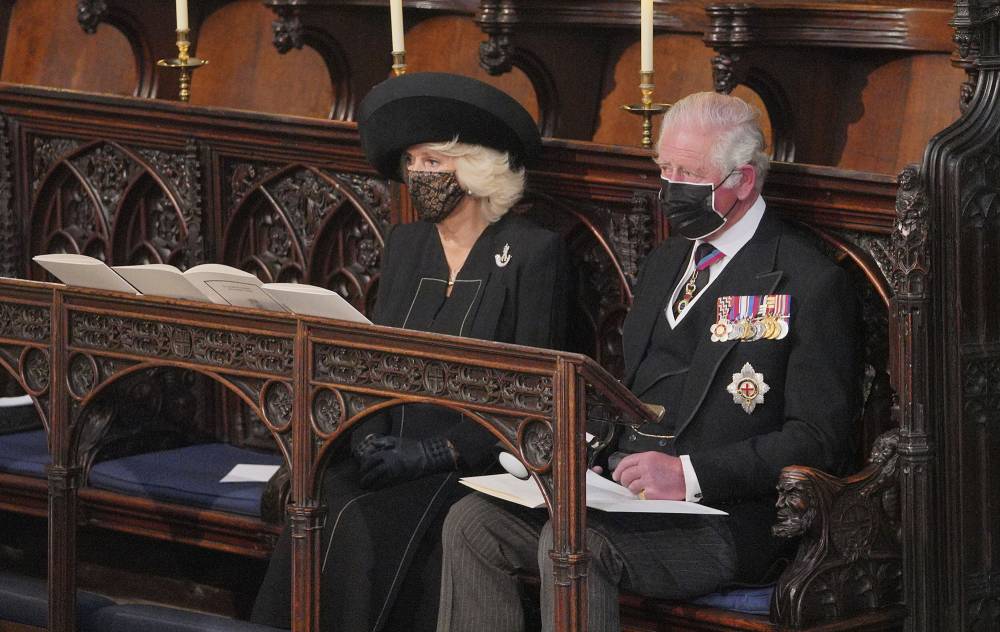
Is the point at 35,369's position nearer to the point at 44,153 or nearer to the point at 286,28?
the point at 286,28

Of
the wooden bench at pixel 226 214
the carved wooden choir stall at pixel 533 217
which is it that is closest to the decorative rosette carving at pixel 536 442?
the carved wooden choir stall at pixel 533 217

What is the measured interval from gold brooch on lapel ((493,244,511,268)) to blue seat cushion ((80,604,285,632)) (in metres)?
1.11

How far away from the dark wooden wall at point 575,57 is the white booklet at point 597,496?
1.20m

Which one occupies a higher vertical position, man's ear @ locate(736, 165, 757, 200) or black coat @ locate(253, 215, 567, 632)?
man's ear @ locate(736, 165, 757, 200)

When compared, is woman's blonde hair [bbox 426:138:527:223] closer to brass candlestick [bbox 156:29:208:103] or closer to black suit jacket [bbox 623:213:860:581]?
black suit jacket [bbox 623:213:860:581]

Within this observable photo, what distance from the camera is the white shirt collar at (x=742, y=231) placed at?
4.30 metres

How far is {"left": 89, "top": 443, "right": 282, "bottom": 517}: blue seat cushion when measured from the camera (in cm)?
508

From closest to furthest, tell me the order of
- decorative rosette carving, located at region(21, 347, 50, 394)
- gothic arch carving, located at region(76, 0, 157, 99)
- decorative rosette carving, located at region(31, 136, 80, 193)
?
1. decorative rosette carving, located at region(21, 347, 50, 394)
2. decorative rosette carving, located at region(31, 136, 80, 193)
3. gothic arch carving, located at region(76, 0, 157, 99)

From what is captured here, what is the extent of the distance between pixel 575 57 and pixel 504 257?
1.16m

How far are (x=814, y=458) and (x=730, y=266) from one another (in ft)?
1.74

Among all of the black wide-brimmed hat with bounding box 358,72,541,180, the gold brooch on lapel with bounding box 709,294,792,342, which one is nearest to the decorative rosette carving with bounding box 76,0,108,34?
the black wide-brimmed hat with bounding box 358,72,541,180

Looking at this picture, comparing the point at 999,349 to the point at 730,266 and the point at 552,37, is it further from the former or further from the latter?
the point at 552,37

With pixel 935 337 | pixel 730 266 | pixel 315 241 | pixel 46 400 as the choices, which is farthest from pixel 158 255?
pixel 935 337

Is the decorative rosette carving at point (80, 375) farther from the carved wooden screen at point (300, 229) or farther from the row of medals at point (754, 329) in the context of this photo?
the row of medals at point (754, 329)
